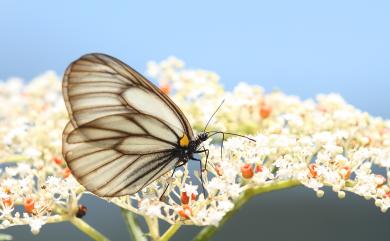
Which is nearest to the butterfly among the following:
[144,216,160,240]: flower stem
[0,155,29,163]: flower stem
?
[144,216,160,240]: flower stem

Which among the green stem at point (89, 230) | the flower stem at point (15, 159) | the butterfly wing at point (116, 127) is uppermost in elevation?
the flower stem at point (15, 159)

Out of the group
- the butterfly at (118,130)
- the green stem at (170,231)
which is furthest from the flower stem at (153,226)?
the butterfly at (118,130)

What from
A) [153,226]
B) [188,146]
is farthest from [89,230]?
[188,146]

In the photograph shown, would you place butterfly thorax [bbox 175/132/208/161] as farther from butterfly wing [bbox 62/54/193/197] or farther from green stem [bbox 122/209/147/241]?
green stem [bbox 122/209/147/241]

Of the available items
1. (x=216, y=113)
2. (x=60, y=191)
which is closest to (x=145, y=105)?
(x=60, y=191)

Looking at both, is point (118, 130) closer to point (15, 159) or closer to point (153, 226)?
point (153, 226)

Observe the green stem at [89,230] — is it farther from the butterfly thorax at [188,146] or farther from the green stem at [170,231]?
the butterfly thorax at [188,146]
